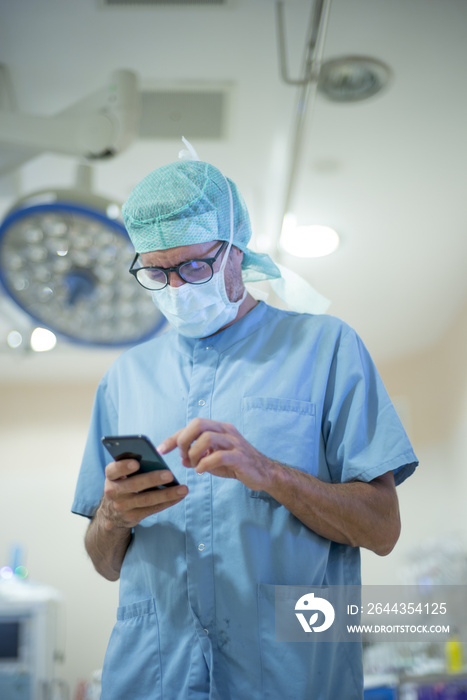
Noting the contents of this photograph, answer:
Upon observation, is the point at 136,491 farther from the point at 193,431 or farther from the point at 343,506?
the point at 343,506

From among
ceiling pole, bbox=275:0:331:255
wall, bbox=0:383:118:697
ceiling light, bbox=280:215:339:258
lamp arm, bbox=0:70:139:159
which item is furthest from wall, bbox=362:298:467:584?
lamp arm, bbox=0:70:139:159

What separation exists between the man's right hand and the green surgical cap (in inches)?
14.4

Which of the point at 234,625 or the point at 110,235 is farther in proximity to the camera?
the point at 110,235

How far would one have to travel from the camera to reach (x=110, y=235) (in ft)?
3.18

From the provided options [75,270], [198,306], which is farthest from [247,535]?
[75,270]

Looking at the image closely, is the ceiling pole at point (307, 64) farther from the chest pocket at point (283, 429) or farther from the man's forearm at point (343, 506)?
the man's forearm at point (343, 506)

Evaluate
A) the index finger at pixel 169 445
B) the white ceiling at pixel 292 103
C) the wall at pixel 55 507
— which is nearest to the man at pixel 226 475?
the index finger at pixel 169 445

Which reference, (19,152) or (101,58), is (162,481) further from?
(101,58)

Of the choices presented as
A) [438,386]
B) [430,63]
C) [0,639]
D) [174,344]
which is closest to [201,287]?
[174,344]

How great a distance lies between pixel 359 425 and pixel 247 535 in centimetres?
22

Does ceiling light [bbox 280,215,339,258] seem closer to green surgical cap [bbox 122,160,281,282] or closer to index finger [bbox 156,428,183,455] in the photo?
green surgical cap [bbox 122,160,281,282]

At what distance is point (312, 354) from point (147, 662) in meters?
0.50

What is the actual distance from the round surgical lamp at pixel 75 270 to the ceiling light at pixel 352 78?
1117 millimetres

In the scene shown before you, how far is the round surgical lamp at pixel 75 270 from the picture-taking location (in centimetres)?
96
